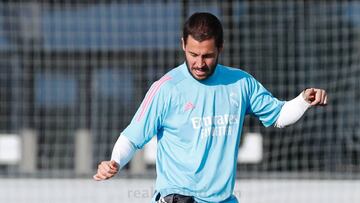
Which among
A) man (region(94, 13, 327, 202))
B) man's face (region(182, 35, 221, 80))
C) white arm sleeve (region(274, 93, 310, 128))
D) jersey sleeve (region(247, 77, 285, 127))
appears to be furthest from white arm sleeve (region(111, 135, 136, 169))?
white arm sleeve (region(274, 93, 310, 128))

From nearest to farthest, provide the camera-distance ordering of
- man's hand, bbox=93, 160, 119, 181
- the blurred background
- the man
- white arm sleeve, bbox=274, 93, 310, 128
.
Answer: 1. man's hand, bbox=93, 160, 119, 181
2. the man
3. white arm sleeve, bbox=274, 93, 310, 128
4. the blurred background

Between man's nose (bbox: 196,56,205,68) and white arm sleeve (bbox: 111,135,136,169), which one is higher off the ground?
man's nose (bbox: 196,56,205,68)

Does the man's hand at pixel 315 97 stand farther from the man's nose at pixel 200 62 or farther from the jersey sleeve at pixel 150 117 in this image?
the jersey sleeve at pixel 150 117

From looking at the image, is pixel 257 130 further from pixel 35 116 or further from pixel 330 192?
pixel 35 116

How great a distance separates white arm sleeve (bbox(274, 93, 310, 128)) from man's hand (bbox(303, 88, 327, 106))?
3cm

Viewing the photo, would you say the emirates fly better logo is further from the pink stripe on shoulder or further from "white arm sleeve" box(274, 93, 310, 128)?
"white arm sleeve" box(274, 93, 310, 128)

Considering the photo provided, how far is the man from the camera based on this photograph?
4.15 meters

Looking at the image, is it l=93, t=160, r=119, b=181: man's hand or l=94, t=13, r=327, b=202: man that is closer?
l=93, t=160, r=119, b=181: man's hand

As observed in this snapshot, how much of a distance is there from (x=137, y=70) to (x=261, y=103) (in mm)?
4856

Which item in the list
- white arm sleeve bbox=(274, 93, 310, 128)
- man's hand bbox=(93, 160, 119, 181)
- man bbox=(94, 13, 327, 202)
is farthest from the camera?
white arm sleeve bbox=(274, 93, 310, 128)

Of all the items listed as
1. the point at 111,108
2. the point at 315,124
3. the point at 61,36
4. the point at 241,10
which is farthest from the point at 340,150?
the point at 61,36

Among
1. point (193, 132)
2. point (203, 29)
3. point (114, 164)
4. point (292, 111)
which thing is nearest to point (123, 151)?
point (114, 164)

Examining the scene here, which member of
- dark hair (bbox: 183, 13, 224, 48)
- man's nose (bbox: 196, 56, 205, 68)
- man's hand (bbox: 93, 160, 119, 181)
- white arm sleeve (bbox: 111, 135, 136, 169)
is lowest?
man's hand (bbox: 93, 160, 119, 181)

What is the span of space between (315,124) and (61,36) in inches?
99.3
